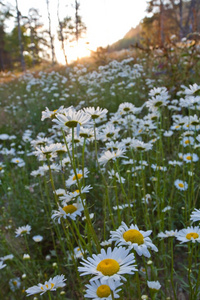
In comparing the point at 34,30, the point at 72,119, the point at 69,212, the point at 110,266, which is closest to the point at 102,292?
the point at 110,266

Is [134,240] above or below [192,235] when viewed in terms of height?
above

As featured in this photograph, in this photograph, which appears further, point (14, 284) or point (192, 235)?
point (14, 284)

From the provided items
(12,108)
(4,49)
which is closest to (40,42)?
(4,49)

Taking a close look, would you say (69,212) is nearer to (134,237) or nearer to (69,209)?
(69,209)

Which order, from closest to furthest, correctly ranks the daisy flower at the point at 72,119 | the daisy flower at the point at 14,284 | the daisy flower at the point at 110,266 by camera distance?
the daisy flower at the point at 110,266 → the daisy flower at the point at 72,119 → the daisy flower at the point at 14,284

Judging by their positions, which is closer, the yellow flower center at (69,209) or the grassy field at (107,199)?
the grassy field at (107,199)

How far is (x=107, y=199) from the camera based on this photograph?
1.51 meters

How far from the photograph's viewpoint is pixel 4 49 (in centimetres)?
3294

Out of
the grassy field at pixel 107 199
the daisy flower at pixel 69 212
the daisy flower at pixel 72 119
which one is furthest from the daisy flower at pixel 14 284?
the daisy flower at pixel 72 119

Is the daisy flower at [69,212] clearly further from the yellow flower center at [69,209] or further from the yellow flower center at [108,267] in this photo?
the yellow flower center at [108,267]

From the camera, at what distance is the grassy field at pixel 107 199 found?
43.3 inches

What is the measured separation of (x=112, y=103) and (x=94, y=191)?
8.29 ft

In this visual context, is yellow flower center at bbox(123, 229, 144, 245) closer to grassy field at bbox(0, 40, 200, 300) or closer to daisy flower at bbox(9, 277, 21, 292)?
grassy field at bbox(0, 40, 200, 300)

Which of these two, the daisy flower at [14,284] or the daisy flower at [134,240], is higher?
the daisy flower at [134,240]
